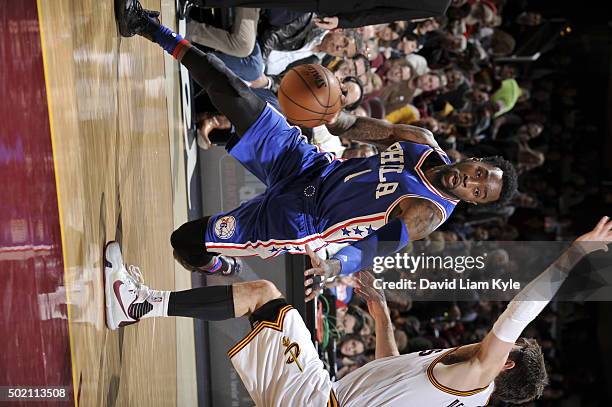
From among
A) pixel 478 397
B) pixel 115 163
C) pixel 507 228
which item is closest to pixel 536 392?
pixel 478 397

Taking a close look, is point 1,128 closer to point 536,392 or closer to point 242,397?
point 536,392

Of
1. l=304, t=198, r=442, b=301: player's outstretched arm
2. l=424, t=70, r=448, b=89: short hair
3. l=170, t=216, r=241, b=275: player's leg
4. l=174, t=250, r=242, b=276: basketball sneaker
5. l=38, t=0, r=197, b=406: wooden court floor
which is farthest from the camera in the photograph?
l=424, t=70, r=448, b=89: short hair

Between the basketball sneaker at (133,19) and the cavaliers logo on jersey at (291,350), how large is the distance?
1608 millimetres

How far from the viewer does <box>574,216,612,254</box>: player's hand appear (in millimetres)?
3143

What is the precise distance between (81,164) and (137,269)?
833mm

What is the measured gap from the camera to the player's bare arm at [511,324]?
9.99ft

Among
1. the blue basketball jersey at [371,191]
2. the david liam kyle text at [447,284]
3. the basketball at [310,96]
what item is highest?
the basketball at [310,96]

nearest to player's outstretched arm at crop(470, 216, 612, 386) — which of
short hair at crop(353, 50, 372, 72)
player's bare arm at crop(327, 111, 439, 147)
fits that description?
→ player's bare arm at crop(327, 111, 439, 147)

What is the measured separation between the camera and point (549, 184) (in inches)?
388

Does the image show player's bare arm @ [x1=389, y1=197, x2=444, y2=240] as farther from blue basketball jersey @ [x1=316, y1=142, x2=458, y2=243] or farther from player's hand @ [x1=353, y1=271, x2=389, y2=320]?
player's hand @ [x1=353, y1=271, x2=389, y2=320]

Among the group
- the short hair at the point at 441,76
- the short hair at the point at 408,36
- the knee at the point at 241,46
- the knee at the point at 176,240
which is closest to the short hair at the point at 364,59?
the knee at the point at 241,46

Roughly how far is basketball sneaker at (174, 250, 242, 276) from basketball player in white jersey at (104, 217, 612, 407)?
0.43 m

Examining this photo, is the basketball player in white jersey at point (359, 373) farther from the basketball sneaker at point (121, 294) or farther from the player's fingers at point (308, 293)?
the player's fingers at point (308, 293)

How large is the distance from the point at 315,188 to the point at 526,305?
1.09 meters
